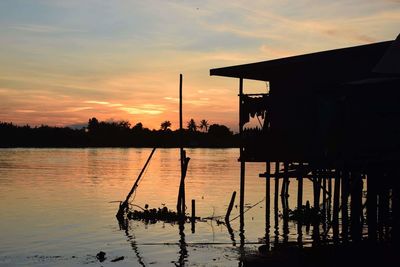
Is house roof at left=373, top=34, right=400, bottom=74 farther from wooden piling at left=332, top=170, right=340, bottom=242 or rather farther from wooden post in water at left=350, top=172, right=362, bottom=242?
wooden post in water at left=350, top=172, right=362, bottom=242

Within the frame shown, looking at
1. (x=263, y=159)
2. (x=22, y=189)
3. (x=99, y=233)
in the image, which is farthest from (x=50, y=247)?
(x=22, y=189)

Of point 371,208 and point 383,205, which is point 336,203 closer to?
point 371,208

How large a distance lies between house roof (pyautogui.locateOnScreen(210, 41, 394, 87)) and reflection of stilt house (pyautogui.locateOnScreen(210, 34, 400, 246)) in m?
0.04

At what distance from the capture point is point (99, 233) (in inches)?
1245

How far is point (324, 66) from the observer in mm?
24594

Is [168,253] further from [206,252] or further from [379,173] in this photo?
[379,173]

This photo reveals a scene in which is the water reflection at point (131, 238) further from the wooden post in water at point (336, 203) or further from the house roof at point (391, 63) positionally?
the house roof at point (391, 63)

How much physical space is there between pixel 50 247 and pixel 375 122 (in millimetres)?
14828

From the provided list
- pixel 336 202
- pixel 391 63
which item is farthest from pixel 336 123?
A: pixel 391 63

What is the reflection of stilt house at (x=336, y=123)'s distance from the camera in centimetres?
2098

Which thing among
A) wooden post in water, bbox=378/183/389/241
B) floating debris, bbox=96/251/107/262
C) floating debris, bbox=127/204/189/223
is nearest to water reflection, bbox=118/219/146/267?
floating debris, bbox=127/204/189/223

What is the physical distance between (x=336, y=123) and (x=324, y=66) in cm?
431

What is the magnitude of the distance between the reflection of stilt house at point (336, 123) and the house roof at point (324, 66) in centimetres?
4

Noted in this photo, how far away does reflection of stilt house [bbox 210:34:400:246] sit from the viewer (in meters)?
21.0
